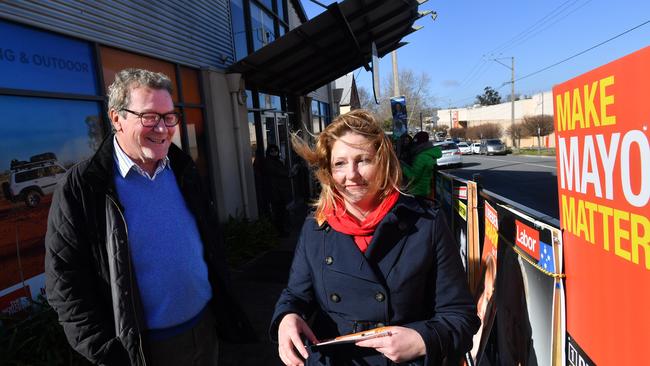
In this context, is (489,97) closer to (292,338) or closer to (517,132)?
(517,132)

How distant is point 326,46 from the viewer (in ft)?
27.2

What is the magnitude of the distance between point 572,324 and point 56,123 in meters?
4.59

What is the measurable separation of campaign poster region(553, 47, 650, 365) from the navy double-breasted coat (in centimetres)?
40

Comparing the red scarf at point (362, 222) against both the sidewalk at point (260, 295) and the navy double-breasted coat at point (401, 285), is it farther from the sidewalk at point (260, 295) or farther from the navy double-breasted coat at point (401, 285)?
the sidewalk at point (260, 295)

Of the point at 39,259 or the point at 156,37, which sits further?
the point at 156,37

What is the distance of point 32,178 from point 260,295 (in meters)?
2.71

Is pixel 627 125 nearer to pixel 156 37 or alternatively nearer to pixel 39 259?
pixel 39 259

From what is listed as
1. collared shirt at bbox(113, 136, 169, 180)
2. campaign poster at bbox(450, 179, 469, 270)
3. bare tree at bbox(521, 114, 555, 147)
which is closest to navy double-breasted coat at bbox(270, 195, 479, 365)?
collared shirt at bbox(113, 136, 169, 180)

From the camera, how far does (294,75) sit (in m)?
9.61

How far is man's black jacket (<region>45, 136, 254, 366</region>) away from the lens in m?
1.77

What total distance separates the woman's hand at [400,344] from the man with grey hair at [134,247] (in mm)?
1101

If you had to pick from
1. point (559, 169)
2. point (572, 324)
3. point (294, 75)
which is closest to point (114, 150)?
point (559, 169)

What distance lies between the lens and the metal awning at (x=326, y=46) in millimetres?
7082

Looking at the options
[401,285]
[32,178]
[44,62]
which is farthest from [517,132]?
[401,285]
